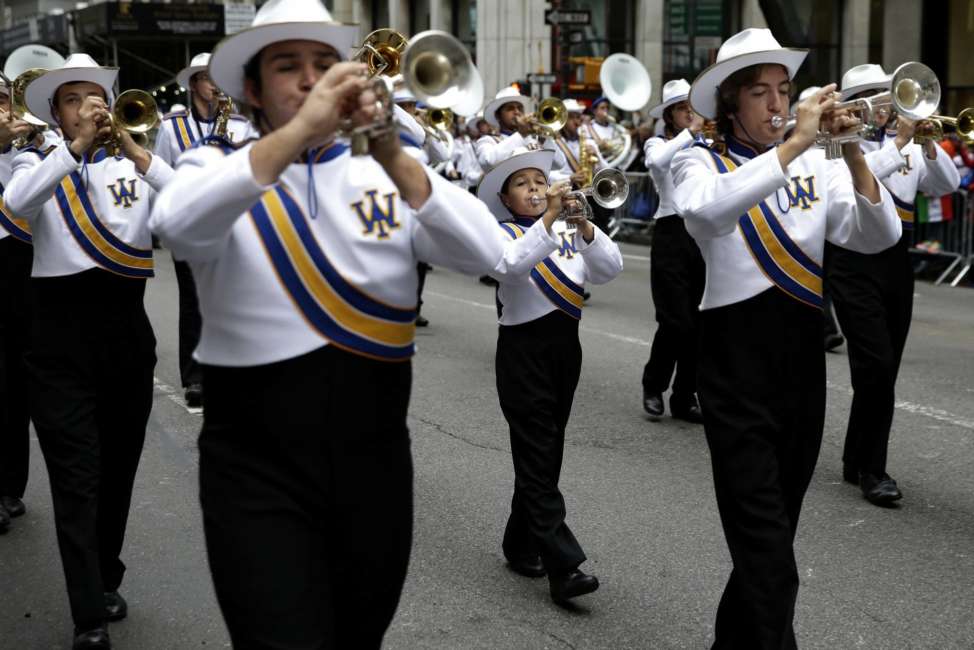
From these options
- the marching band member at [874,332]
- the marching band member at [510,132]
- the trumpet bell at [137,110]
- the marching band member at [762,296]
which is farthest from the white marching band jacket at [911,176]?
the marching band member at [510,132]

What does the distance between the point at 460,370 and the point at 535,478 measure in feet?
16.1

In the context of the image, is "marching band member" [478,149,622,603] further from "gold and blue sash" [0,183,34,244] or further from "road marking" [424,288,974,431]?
"road marking" [424,288,974,431]

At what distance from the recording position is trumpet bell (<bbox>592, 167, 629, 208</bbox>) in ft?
18.5

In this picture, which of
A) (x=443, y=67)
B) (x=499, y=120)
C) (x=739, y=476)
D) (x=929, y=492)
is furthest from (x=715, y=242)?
(x=499, y=120)

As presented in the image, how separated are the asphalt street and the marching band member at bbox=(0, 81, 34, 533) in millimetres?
362

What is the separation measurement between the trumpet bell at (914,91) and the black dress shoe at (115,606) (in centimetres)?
330

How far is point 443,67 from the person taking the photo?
2.93 meters

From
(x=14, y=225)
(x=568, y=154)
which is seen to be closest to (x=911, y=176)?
(x=14, y=225)

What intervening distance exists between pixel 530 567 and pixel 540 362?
0.85 m

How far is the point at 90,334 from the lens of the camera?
15.8 feet

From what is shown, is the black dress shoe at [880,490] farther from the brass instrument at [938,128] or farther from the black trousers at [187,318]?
the black trousers at [187,318]

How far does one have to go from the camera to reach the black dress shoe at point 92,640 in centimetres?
455

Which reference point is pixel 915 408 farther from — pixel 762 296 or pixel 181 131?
pixel 181 131

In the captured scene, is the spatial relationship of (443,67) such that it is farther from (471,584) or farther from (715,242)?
(471,584)
